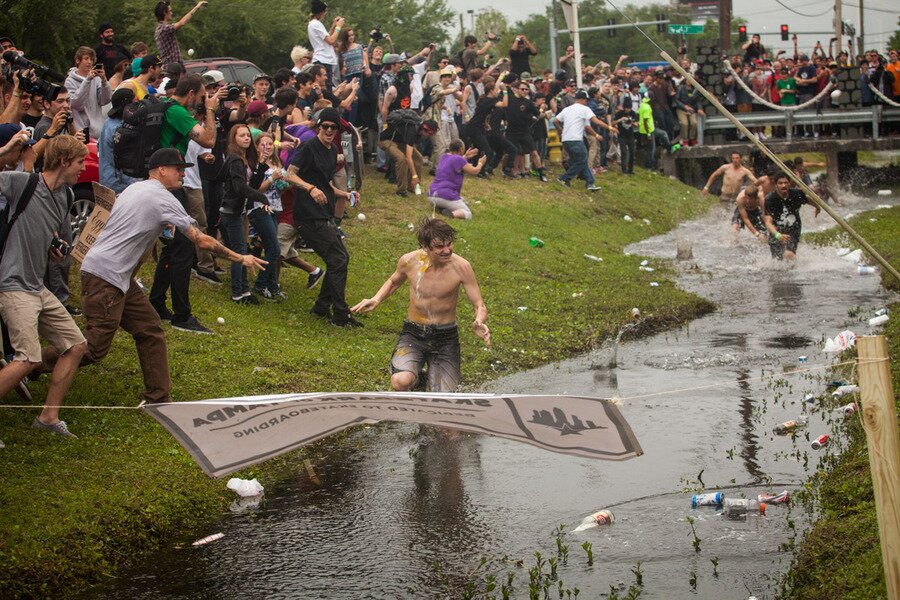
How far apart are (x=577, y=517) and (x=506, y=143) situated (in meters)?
17.0

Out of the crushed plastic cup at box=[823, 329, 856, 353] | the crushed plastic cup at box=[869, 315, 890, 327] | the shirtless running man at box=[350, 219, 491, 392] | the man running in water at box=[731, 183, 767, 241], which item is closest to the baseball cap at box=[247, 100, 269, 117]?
the shirtless running man at box=[350, 219, 491, 392]

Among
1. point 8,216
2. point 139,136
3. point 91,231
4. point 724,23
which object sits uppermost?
point 724,23

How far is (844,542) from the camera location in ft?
21.9

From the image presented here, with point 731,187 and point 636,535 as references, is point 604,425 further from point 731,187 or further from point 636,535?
point 731,187

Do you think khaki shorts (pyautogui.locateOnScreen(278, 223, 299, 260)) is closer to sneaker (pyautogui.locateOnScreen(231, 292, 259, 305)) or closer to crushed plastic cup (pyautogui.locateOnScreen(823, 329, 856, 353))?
sneaker (pyautogui.locateOnScreen(231, 292, 259, 305))

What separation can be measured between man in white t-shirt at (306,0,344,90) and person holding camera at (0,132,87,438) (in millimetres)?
10936

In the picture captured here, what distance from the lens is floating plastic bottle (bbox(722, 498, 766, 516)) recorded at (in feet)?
26.0

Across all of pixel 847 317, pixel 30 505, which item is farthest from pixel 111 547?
pixel 847 317

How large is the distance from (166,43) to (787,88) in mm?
21965

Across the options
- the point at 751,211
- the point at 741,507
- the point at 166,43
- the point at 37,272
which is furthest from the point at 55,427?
the point at 751,211

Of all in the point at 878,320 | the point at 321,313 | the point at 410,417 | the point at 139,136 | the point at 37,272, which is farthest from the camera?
the point at 878,320

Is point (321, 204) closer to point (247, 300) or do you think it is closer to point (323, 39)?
point (247, 300)

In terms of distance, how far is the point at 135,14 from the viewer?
86.4 ft

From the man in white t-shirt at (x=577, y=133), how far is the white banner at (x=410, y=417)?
20.3 metres
